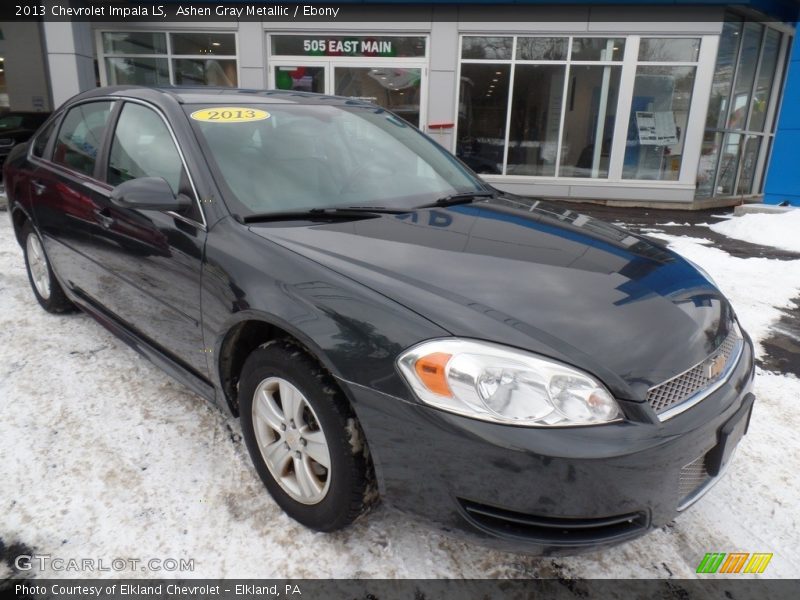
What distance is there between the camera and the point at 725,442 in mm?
1786

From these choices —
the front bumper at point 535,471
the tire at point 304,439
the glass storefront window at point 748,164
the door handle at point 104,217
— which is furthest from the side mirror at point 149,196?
the glass storefront window at point 748,164

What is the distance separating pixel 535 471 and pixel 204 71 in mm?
12217

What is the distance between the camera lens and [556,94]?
11.0m

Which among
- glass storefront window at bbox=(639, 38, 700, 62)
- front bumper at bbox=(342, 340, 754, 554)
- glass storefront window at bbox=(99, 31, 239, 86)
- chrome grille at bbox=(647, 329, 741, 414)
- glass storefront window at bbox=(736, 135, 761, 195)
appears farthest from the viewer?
glass storefront window at bbox=(736, 135, 761, 195)

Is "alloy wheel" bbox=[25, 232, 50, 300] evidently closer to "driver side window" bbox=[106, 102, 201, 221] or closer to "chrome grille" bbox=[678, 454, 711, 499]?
"driver side window" bbox=[106, 102, 201, 221]

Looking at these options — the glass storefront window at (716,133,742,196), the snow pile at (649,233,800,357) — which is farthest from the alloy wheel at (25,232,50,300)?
the glass storefront window at (716,133,742,196)

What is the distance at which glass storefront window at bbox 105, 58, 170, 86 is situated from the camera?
38.9 ft

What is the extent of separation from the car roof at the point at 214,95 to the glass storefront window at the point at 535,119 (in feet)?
28.4

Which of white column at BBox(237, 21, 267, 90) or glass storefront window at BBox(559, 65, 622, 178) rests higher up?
white column at BBox(237, 21, 267, 90)

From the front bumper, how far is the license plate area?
0.06 m

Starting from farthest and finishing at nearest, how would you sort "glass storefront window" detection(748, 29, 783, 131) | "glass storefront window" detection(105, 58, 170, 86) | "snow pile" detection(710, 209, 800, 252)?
"glass storefront window" detection(748, 29, 783, 131)
"glass storefront window" detection(105, 58, 170, 86)
"snow pile" detection(710, 209, 800, 252)

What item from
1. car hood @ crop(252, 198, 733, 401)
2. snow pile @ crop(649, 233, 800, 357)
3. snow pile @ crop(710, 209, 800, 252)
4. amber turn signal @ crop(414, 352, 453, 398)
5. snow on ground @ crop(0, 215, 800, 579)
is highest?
car hood @ crop(252, 198, 733, 401)

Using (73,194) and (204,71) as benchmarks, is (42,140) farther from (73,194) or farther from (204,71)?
(204,71)

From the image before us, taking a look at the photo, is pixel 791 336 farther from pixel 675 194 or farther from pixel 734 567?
pixel 675 194
